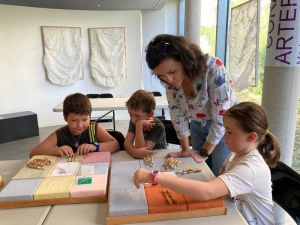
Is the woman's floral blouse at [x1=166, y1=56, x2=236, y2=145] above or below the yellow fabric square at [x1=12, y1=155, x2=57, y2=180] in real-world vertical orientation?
above

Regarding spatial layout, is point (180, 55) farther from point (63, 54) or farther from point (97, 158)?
point (63, 54)

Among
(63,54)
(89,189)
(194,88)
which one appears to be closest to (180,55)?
(194,88)

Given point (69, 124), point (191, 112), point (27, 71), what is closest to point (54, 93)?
point (27, 71)

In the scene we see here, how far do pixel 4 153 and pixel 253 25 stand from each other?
12.2 ft

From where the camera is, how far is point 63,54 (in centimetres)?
469

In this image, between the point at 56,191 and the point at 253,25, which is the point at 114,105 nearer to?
the point at 253,25

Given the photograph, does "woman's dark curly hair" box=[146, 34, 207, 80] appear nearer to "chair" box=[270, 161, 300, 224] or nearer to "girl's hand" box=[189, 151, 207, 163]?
"girl's hand" box=[189, 151, 207, 163]

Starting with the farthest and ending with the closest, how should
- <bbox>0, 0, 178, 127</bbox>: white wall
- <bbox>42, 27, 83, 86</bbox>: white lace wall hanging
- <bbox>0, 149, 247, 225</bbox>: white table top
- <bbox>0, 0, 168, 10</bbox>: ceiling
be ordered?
<bbox>0, 0, 168, 10</bbox>: ceiling < <bbox>42, 27, 83, 86</bbox>: white lace wall hanging < <bbox>0, 0, 178, 127</bbox>: white wall < <bbox>0, 149, 247, 225</bbox>: white table top

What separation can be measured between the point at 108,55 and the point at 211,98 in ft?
12.9

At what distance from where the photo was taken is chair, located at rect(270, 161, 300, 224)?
3.10 feet

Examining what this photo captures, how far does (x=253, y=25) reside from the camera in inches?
106

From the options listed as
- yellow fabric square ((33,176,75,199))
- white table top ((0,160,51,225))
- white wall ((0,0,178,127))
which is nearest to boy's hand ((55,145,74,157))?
yellow fabric square ((33,176,75,199))

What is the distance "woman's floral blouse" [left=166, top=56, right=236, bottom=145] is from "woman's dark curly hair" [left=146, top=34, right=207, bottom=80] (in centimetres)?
7

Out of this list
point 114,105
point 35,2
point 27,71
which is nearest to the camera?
point 114,105
